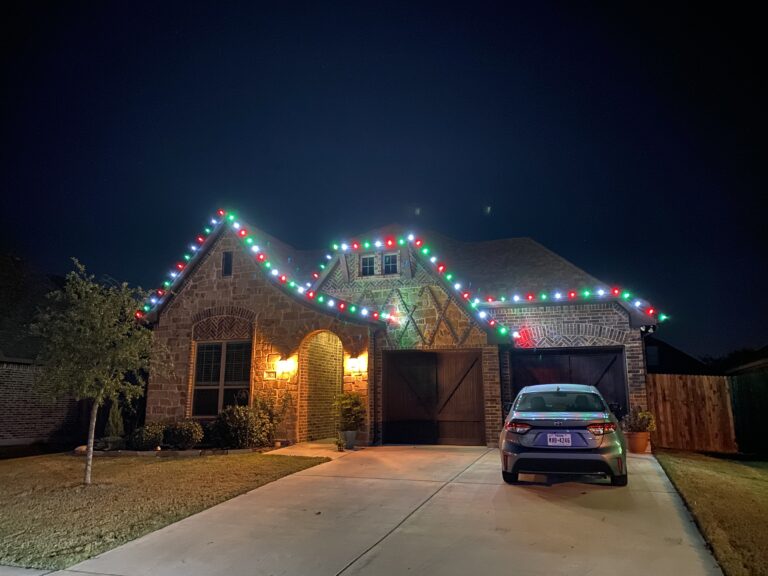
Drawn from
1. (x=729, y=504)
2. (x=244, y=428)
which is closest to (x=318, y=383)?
(x=244, y=428)

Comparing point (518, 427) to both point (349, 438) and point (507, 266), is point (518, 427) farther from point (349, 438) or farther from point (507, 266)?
point (507, 266)

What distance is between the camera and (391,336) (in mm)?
14242

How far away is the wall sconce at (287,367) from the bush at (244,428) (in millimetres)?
1141

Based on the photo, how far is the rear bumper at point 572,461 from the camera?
7.39m

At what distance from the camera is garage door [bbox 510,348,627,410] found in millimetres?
13594

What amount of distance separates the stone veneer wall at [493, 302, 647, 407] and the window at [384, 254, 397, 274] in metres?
3.21

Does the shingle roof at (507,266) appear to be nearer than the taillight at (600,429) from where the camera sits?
No

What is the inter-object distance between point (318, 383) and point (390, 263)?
13.3 feet

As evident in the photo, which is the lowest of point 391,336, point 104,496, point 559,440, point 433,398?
point 104,496

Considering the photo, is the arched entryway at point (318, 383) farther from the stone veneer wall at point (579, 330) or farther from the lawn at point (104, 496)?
the stone veneer wall at point (579, 330)

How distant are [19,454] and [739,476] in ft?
60.2

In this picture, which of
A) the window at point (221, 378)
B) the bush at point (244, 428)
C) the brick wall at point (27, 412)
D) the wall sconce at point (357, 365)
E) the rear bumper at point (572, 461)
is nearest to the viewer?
the rear bumper at point (572, 461)

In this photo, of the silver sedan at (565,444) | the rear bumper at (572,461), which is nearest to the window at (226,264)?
the silver sedan at (565,444)

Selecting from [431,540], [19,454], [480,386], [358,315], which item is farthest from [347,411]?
Result: [19,454]
